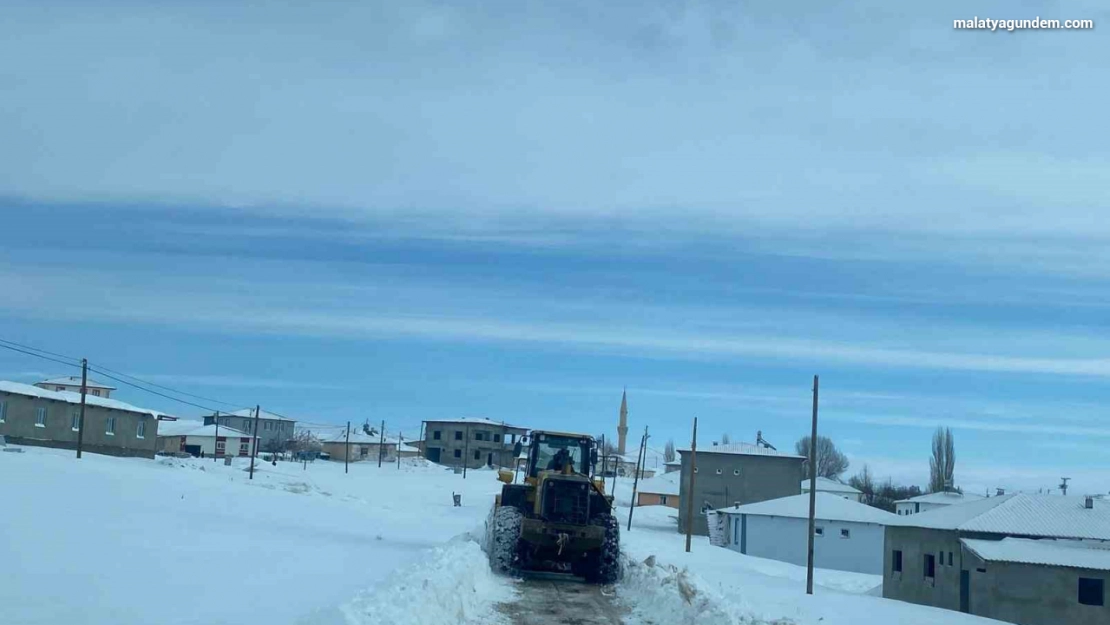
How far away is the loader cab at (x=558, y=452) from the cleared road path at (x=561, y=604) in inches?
123

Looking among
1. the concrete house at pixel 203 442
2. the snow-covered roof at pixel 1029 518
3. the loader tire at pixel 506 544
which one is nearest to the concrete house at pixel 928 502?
the snow-covered roof at pixel 1029 518

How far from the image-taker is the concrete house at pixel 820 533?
6456cm

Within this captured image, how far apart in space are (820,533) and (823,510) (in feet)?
6.17

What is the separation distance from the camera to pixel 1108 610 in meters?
37.5

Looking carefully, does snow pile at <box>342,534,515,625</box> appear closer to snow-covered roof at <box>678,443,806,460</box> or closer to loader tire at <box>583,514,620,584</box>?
loader tire at <box>583,514,620,584</box>

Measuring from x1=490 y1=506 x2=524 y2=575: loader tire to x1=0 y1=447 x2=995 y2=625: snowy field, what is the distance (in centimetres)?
48

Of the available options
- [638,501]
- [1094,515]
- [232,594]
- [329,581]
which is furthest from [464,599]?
[638,501]

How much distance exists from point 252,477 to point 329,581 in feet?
166

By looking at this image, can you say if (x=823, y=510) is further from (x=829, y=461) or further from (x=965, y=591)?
(x=829, y=461)

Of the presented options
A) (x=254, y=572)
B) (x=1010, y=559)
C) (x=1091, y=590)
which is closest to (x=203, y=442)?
(x=1010, y=559)

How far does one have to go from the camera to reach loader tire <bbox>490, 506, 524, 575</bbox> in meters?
24.4

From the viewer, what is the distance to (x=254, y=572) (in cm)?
2014

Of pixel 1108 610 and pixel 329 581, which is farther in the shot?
pixel 1108 610

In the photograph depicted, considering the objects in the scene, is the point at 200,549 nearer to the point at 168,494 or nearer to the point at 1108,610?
the point at 168,494
